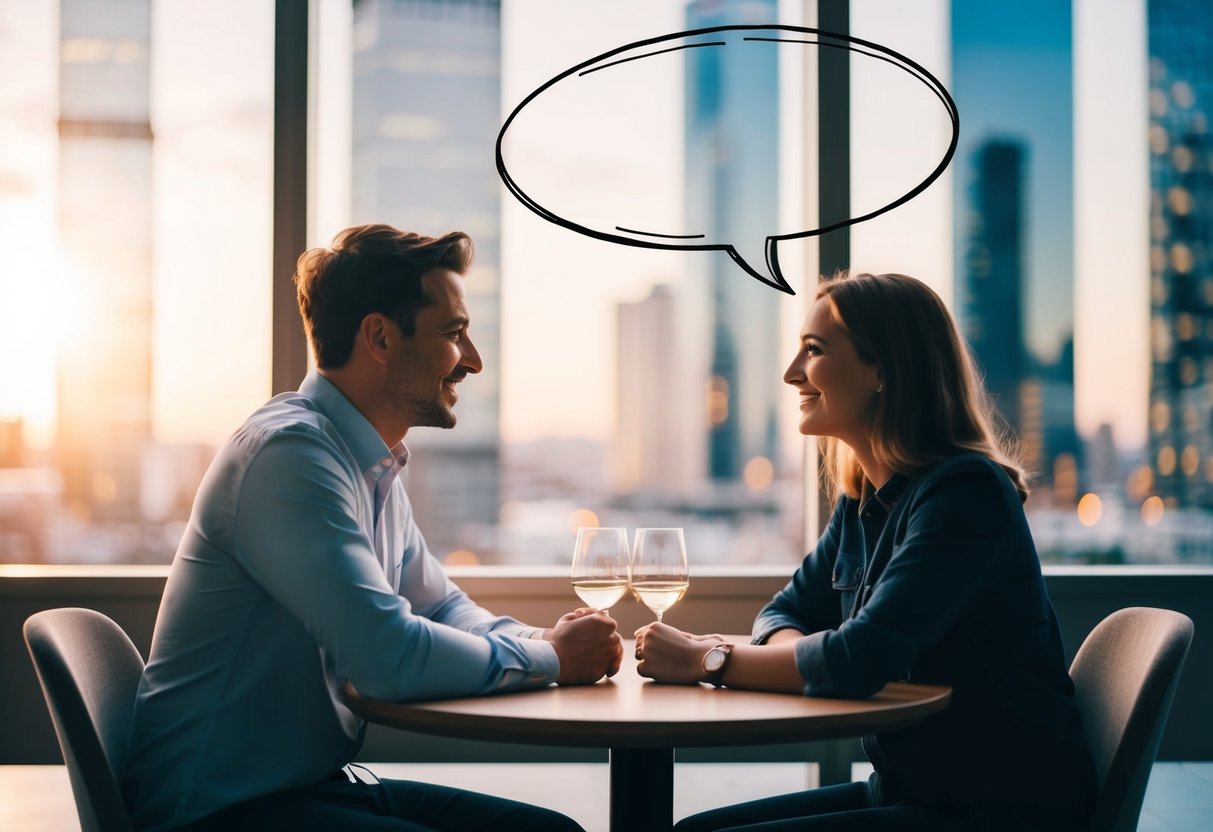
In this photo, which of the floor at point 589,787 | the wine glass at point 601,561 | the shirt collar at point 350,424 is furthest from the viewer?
the floor at point 589,787

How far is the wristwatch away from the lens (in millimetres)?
1508

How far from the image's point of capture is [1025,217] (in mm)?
3748

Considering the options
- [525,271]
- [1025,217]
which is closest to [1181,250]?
[1025,217]

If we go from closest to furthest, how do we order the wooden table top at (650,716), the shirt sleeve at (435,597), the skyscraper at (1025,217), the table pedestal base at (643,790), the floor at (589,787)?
the wooden table top at (650,716) → the table pedestal base at (643,790) → the shirt sleeve at (435,597) → the floor at (589,787) → the skyscraper at (1025,217)

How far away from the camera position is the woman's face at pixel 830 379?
5.71ft

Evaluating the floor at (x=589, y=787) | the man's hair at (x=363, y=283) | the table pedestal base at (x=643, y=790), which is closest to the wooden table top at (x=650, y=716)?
the table pedestal base at (x=643, y=790)

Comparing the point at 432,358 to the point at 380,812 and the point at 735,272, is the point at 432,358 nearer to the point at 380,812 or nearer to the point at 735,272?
the point at 380,812

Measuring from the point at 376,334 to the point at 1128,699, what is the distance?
128 cm

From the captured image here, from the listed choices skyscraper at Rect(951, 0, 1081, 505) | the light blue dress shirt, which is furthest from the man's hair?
skyscraper at Rect(951, 0, 1081, 505)

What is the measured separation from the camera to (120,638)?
1.62m

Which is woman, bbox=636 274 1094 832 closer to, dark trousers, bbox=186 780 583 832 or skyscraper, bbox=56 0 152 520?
dark trousers, bbox=186 780 583 832

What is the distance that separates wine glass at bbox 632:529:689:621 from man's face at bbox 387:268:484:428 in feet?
1.43

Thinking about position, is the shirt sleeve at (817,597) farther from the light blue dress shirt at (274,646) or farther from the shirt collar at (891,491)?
the light blue dress shirt at (274,646)

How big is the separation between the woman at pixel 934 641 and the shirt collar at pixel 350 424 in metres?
0.53
